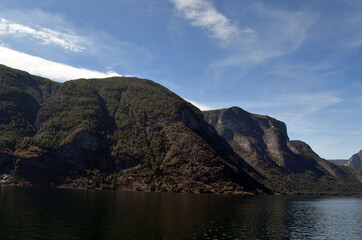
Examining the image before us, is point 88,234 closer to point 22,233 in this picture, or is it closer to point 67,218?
point 22,233

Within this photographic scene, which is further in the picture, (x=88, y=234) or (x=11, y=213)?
(x=11, y=213)

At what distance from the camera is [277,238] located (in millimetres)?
63656

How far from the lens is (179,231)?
6412cm

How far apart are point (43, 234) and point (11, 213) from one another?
97.0 ft

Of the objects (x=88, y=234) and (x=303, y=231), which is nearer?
(x=88, y=234)

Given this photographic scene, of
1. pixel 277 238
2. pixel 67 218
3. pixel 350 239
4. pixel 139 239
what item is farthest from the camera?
pixel 67 218

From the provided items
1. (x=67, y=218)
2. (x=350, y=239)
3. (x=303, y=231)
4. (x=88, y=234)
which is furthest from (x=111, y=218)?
(x=350, y=239)

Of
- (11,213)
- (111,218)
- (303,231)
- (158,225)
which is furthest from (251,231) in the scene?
(11,213)

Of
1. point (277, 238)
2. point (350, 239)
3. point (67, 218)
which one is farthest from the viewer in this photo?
point (67, 218)

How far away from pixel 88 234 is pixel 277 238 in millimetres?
42160

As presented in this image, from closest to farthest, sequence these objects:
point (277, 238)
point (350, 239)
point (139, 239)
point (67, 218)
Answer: point (139, 239) → point (277, 238) → point (350, 239) → point (67, 218)

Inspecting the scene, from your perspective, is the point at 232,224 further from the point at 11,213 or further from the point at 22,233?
the point at 11,213

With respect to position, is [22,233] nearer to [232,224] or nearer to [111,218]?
[111,218]

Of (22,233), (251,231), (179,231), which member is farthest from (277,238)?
(22,233)
